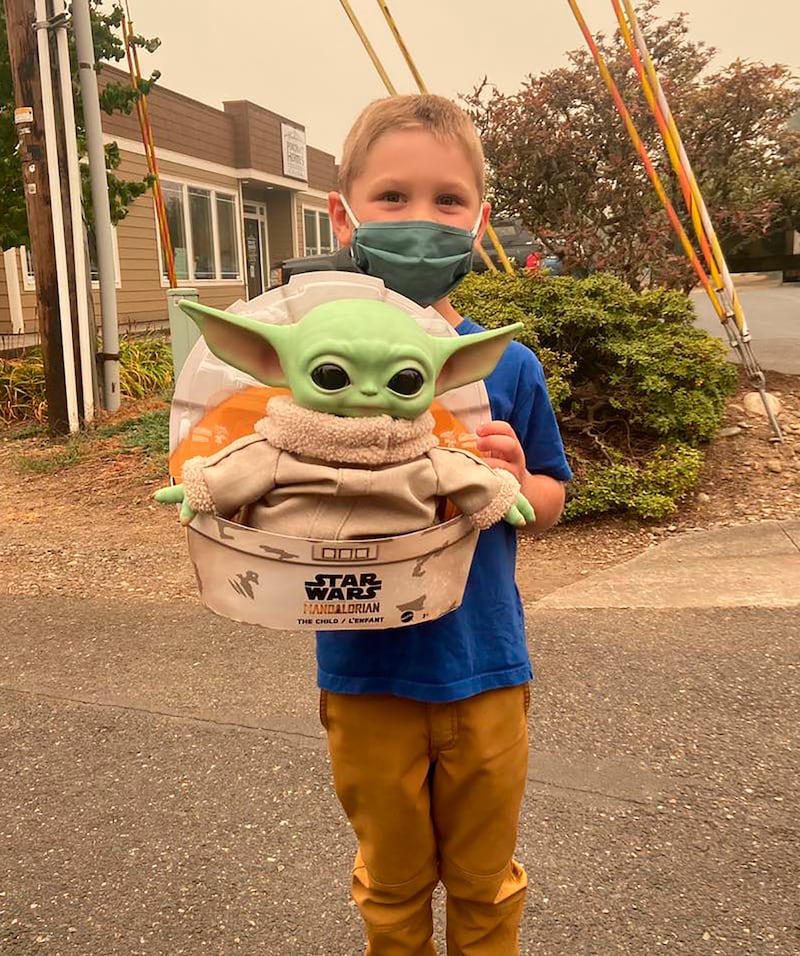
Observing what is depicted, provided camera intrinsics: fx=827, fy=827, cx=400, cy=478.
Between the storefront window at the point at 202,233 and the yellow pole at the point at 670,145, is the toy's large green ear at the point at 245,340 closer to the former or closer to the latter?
the yellow pole at the point at 670,145

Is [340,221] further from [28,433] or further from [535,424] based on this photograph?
[28,433]

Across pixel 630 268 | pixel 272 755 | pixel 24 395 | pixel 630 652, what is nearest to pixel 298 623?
pixel 272 755

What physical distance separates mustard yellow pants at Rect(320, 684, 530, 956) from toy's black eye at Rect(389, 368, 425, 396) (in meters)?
0.63

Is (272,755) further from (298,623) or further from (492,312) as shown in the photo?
(492,312)

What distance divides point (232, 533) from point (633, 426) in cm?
489

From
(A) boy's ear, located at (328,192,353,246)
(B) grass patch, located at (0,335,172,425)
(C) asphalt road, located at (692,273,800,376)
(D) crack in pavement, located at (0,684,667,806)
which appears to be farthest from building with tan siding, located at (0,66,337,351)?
(A) boy's ear, located at (328,192,353,246)

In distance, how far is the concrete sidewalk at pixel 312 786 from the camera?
2.11 m

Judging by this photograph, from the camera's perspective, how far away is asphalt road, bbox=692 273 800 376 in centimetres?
907

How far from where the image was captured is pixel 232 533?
1156 mm

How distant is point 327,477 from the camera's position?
1.12m

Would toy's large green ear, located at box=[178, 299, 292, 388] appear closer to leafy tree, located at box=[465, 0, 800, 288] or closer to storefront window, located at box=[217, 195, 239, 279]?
leafy tree, located at box=[465, 0, 800, 288]

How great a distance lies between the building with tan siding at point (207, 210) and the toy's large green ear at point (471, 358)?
34.4ft

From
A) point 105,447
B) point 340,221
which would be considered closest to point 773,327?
point 105,447

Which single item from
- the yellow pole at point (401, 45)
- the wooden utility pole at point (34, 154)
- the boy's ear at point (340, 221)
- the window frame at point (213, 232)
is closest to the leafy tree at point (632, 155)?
the yellow pole at point (401, 45)
